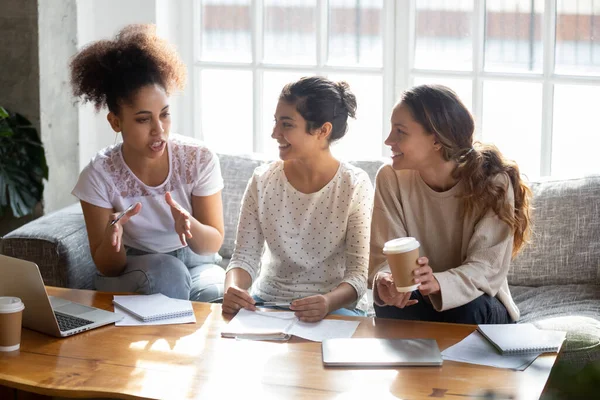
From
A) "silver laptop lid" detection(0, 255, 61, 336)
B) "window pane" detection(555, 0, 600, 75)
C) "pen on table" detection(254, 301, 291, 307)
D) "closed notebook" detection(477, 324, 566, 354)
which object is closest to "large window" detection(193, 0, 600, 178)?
"window pane" detection(555, 0, 600, 75)

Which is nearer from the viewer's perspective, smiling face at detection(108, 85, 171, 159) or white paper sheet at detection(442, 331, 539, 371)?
white paper sheet at detection(442, 331, 539, 371)

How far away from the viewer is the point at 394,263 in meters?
1.85

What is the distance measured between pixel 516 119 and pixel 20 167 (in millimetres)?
2086

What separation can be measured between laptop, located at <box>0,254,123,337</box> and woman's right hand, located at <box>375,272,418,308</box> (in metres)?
0.71

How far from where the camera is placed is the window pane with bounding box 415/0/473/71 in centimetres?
325

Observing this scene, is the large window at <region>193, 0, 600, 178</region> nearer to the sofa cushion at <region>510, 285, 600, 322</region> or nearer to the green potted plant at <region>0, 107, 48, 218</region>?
the sofa cushion at <region>510, 285, 600, 322</region>

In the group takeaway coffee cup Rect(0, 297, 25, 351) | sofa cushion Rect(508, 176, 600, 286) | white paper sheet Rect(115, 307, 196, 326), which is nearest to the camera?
takeaway coffee cup Rect(0, 297, 25, 351)

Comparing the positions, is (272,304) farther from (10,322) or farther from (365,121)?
(365,121)

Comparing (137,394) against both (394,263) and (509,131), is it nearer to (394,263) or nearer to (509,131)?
(394,263)

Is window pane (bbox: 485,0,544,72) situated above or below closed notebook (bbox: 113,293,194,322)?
above

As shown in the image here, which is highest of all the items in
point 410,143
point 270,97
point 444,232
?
point 270,97

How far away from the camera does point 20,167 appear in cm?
322

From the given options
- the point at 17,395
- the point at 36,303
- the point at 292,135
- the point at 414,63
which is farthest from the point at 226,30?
the point at 17,395

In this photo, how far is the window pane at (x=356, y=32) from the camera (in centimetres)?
339
